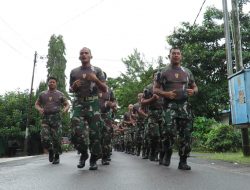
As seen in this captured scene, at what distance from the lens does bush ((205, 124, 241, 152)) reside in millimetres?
18438

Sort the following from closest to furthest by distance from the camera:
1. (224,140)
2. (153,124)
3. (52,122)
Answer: (52,122)
(153,124)
(224,140)

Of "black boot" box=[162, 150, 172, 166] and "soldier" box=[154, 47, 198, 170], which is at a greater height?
"soldier" box=[154, 47, 198, 170]

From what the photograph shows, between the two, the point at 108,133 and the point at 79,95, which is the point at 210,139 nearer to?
the point at 108,133

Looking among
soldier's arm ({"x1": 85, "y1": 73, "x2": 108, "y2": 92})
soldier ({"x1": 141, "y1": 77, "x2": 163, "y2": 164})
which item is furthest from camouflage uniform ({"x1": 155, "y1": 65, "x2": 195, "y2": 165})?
soldier ({"x1": 141, "y1": 77, "x2": 163, "y2": 164})

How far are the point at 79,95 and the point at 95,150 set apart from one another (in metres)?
0.96

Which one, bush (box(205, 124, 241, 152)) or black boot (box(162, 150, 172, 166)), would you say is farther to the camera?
bush (box(205, 124, 241, 152))

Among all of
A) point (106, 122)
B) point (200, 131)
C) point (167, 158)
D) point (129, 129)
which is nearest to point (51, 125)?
point (106, 122)

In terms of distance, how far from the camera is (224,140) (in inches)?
736

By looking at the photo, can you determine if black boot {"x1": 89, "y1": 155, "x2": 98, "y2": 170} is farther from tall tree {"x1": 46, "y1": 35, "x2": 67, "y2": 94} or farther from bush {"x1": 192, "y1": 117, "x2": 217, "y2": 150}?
tall tree {"x1": 46, "y1": 35, "x2": 67, "y2": 94}

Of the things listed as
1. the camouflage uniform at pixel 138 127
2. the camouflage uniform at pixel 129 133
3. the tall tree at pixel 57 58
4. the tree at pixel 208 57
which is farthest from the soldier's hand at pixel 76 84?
the tall tree at pixel 57 58

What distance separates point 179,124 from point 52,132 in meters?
3.98

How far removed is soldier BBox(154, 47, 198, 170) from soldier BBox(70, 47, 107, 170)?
3.44 ft

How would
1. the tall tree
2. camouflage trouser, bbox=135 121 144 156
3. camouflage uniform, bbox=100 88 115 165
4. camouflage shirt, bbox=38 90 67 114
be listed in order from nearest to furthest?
camouflage uniform, bbox=100 88 115 165, camouflage shirt, bbox=38 90 67 114, camouflage trouser, bbox=135 121 144 156, the tall tree

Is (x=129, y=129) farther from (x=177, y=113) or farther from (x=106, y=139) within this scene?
(x=177, y=113)
